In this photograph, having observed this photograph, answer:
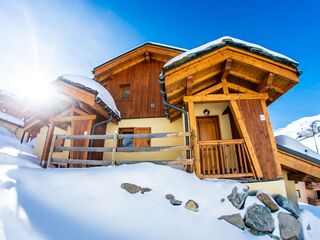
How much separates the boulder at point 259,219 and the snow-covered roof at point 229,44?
13.6ft

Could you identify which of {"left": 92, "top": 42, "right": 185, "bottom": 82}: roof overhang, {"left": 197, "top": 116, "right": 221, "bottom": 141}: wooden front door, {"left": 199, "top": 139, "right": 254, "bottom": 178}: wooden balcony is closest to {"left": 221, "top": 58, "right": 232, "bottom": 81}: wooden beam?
{"left": 197, "top": 116, "right": 221, "bottom": 141}: wooden front door

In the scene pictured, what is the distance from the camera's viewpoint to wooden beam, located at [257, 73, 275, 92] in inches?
222

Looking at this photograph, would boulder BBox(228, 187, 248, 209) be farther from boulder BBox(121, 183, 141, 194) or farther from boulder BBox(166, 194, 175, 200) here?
boulder BBox(121, 183, 141, 194)

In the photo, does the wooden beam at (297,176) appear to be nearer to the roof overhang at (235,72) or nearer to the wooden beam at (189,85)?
the roof overhang at (235,72)

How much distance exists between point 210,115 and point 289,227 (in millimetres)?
4632

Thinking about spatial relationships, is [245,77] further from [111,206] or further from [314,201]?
[314,201]

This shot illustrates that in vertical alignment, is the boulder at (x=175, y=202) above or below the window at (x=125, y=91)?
below

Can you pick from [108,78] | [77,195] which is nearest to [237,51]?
[77,195]

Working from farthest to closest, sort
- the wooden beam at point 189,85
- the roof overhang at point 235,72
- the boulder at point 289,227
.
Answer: the wooden beam at point 189,85, the roof overhang at point 235,72, the boulder at point 289,227

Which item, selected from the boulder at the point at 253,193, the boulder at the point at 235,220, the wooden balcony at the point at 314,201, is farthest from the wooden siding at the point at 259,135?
the wooden balcony at the point at 314,201

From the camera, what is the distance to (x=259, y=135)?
5504 mm

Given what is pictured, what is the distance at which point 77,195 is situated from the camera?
11.8ft

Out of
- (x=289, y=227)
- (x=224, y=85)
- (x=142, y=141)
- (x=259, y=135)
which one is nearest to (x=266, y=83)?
(x=224, y=85)

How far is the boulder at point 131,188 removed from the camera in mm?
3906
